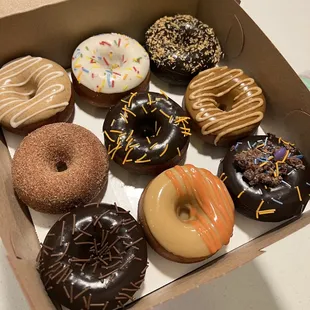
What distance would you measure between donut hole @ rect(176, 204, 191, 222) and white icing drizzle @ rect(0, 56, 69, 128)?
0.57 meters

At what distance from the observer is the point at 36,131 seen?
1.45m

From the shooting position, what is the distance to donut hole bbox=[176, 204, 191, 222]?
57.5 inches

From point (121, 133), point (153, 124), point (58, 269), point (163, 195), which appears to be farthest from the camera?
point (153, 124)

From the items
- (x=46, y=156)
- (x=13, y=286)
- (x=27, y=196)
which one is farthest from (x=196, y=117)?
(x=13, y=286)

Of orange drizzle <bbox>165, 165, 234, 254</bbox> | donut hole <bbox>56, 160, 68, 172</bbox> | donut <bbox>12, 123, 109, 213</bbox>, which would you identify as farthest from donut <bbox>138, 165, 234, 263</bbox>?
donut hole <bbox>56, 160, 68, 172</bbox>

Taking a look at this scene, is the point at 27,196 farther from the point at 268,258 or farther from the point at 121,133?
the point at 268,258

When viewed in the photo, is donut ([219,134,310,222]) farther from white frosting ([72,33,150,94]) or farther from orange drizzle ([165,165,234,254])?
white frosting ([72,33,150,94])

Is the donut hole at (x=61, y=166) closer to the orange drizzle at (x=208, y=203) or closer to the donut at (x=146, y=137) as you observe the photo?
the donut at (x=146, y=137)

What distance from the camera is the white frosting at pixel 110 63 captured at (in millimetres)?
1574

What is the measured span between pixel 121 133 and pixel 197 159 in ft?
1.14

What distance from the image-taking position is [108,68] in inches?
66.1

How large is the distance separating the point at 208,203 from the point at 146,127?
40 centimetres

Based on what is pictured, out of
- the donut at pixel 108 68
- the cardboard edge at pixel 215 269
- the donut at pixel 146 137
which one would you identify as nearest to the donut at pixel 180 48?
the donut at pixel 108 68

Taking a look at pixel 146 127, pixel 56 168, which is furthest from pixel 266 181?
pixel 56 168
